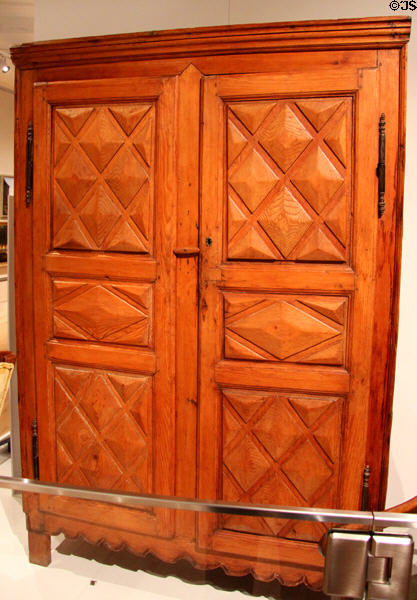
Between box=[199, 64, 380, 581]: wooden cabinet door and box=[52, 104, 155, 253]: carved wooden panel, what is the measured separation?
249mm

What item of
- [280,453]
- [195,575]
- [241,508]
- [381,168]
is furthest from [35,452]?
[381,168]

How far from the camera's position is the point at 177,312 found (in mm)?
2014

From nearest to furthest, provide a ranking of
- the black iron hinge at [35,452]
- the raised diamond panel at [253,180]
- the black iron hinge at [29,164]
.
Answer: the raised diamond panel at [253,180] < the black iron hinge at [29,164] < the black iron hinge at [35,452]

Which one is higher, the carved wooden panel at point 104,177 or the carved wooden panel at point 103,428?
the carved wooden panel at point 104,177

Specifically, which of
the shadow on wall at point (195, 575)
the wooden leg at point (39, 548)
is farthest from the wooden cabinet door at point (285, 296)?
the wooden leg at point (39, 548)

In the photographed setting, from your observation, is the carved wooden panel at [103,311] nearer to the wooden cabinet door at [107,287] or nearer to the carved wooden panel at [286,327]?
the wooden cabinet door at [107,287]

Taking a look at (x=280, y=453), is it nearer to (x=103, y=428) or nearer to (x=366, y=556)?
(x=103, y=428)

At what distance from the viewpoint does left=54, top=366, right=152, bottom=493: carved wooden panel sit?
210 centimetres

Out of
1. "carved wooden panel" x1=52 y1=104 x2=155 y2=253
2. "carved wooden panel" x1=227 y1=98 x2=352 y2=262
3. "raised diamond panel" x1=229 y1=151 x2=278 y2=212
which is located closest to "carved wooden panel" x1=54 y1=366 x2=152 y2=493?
"carved wooden panel" x1=52 y1=104 x2=155 y2=253

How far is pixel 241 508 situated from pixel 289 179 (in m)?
1.18

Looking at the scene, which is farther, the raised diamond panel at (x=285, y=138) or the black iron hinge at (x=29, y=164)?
the black iron hinge at (x=29, y=164)

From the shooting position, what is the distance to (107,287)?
209 centimetres

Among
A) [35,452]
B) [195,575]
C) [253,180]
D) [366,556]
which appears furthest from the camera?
[35,452]

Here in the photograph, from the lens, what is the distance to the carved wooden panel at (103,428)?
2096 millimetres
